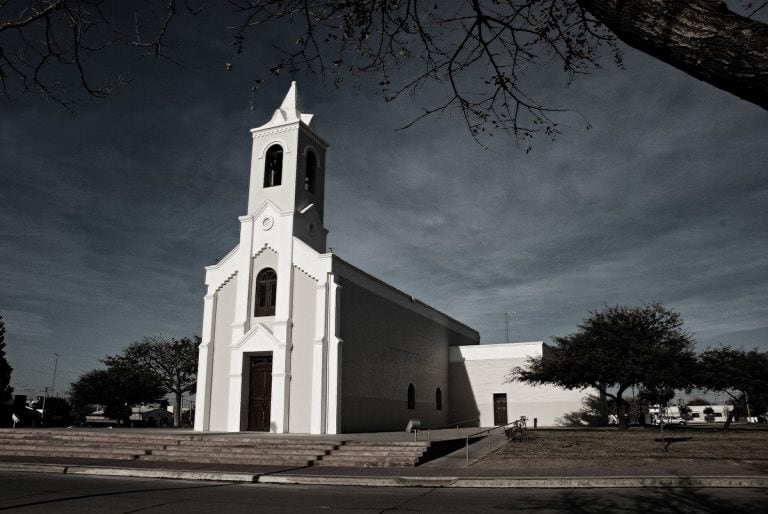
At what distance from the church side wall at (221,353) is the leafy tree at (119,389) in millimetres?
29218

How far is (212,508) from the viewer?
28.7ft

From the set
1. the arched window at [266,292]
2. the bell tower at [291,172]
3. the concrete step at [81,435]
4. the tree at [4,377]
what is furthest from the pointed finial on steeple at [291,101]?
the tree at [4,377]

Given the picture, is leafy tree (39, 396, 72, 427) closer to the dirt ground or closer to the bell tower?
the bell tower

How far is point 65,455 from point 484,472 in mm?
12271

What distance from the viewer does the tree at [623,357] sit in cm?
2864

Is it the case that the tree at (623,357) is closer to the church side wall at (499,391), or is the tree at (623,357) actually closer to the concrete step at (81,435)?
the church side wall at (499,391)

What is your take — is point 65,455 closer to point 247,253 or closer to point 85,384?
point 247,253

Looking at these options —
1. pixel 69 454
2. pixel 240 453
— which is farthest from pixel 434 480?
pixel 69 454

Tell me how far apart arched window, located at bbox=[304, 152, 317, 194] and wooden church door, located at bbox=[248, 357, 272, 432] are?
827 cm

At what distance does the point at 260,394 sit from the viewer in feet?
81.7

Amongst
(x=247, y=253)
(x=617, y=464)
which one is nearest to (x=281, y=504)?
(x=617, y=464)

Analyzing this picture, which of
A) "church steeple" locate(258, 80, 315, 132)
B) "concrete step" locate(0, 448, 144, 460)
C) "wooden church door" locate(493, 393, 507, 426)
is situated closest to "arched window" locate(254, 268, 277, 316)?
"church steeple" locate(258, 80, 315, 132)

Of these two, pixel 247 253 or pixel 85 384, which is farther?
pixel 85 384

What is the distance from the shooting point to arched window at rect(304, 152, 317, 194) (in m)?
28.5
